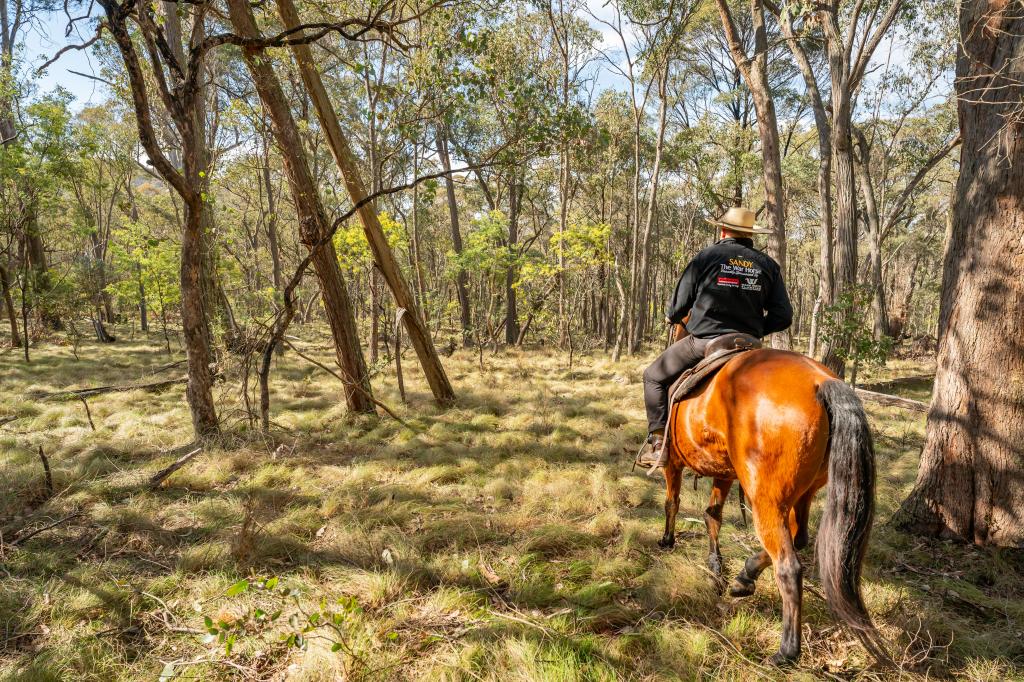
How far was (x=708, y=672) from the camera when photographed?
7.59 ft

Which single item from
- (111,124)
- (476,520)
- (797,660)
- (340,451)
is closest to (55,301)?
(111,124)

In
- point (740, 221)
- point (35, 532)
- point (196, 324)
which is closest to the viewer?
point (740, 221)

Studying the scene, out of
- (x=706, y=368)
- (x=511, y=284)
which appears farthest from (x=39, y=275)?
(x=706, y=368)

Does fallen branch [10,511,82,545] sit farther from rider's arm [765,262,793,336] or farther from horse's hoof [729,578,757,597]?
rider's arm [765,262,793,336]

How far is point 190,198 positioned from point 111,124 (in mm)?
22457

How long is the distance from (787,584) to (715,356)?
141 cm

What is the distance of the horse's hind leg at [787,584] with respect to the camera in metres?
2.39

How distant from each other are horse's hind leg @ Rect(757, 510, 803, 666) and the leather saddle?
1.00 metres

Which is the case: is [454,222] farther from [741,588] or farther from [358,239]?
[741,588]

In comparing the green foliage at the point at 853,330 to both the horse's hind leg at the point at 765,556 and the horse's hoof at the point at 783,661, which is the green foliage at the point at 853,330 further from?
the horse's hoof at the point at 783,661

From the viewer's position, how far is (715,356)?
3.18 meters

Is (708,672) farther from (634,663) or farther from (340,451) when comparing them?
(340,451)

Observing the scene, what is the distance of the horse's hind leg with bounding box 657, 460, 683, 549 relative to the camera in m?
3.60

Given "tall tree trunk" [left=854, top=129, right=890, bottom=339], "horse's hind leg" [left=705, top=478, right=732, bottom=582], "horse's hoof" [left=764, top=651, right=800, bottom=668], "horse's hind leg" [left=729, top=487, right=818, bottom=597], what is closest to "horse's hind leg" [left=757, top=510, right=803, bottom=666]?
"horse's hoof" [left=764, top=651, right=800, bottom=668]
